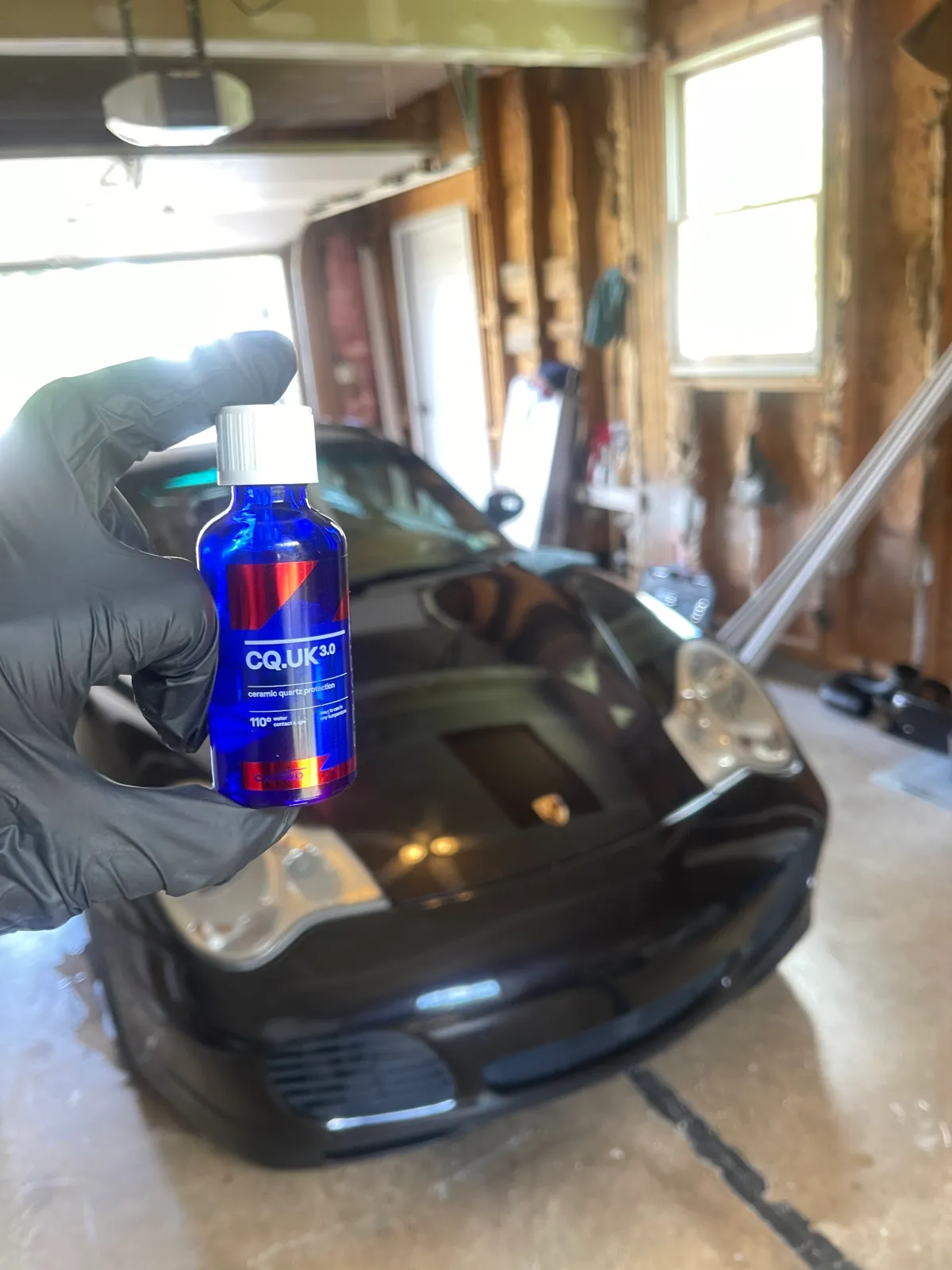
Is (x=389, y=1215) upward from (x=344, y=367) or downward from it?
downward

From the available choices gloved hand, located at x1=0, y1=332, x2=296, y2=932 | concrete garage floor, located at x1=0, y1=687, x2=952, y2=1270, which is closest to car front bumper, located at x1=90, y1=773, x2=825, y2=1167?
concrete garage floor, located at x1=0, y1=687, x2=952, y2=1270

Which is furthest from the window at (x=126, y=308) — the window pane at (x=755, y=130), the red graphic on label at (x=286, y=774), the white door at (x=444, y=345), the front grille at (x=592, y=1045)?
the window pane at (x=755, y=130)

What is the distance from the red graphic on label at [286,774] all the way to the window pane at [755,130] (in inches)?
134

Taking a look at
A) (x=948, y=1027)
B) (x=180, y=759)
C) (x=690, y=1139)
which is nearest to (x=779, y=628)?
(x=948, y=1027)

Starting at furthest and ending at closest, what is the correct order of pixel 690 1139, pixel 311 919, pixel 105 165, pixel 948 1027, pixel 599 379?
pixel 599 379 → pixel 105 165 → pixel 948 1027 → pixel 690 1139 → pixel 311 919

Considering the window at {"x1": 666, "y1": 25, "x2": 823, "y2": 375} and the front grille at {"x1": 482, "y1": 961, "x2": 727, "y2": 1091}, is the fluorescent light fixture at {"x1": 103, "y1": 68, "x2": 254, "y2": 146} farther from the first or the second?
the front grille at {"x1": 482, "y1": 961, "x2": 727, "y2": 1091}

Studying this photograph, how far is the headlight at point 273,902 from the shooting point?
138cm

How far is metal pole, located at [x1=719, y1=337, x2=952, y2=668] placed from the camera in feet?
9.59

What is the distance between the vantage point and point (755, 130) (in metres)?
3.62

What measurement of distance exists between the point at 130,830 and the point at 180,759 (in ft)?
3.45

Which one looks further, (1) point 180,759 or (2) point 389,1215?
(1) point 180,759

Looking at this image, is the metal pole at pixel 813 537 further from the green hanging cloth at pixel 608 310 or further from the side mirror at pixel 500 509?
the green hanging cloth at pixel 608 310

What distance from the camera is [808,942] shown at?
2.08m

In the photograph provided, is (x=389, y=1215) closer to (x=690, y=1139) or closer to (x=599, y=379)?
(x=690, y=1139)
